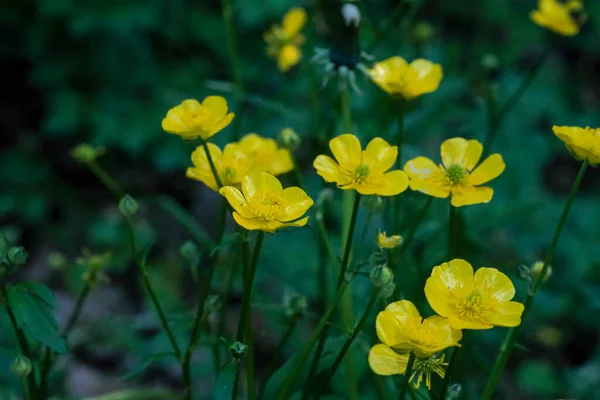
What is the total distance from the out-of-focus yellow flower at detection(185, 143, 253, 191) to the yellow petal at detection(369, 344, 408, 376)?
285 millimetres

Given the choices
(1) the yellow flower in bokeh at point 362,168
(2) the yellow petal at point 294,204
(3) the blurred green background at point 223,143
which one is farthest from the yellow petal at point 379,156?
(3) the blurred green background at point 223,143

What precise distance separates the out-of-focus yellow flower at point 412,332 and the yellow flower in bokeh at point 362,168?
16cm

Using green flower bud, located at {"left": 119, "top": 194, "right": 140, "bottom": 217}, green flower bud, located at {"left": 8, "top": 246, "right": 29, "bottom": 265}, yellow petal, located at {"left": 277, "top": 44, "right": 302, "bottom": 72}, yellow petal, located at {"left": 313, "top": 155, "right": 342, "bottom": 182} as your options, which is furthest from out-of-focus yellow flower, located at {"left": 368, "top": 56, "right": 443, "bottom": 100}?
green flower bud, located at {"left": 8, "top": 246, "right": 29, "bottom": 265}

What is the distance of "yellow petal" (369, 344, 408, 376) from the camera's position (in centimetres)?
72

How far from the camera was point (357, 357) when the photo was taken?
1.24 metres

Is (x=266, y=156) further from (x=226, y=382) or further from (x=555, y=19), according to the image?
(x=555, y=19)

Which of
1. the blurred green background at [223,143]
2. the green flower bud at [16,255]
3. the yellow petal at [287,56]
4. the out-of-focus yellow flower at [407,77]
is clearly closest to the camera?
the green flower bud at [16,255]

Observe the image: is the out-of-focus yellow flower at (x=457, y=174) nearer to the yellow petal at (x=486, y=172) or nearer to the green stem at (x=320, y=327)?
the yellow petal at (x=486, y=172)

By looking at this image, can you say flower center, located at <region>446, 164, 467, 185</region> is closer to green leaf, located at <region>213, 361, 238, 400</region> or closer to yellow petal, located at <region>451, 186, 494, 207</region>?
yellow petal, located at <region>451, 186, 494, 207</region>

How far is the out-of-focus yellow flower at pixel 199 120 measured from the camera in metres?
0.82

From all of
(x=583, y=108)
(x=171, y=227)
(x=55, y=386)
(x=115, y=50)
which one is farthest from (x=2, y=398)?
(x=583, y=108)

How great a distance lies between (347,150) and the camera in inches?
34.0

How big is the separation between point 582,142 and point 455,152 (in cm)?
18

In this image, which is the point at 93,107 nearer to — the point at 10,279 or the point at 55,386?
the point at 10,279
